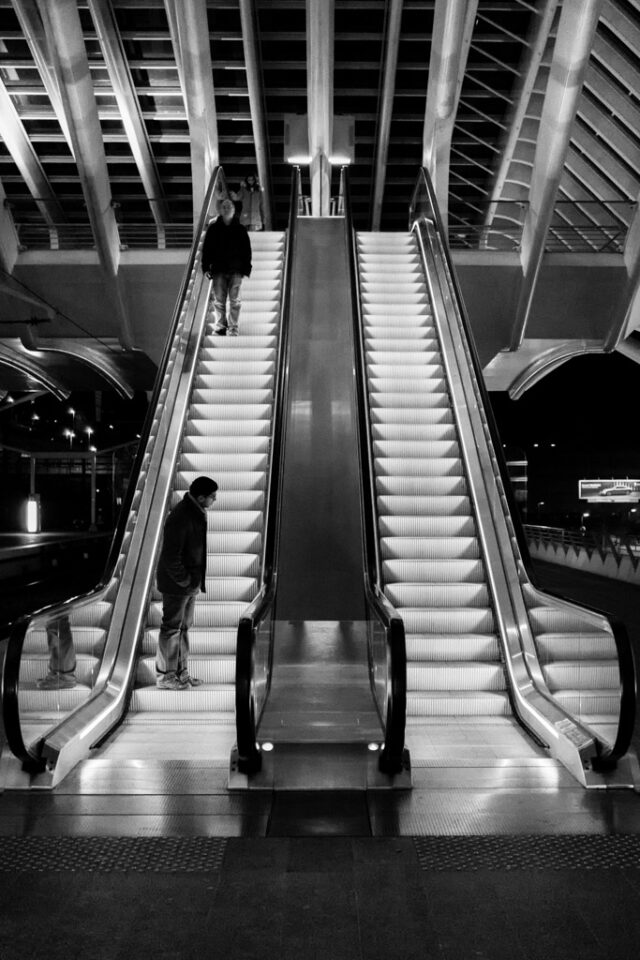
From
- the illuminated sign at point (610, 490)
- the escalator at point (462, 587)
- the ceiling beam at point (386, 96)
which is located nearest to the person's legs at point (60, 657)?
the escalator at point (462, 587)

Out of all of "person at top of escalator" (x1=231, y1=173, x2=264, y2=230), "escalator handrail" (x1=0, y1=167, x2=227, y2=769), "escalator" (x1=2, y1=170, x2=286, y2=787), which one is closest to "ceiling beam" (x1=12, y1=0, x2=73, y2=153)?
"person at top of escalator" (x1=231, y1=173, x2=264, y2=230)

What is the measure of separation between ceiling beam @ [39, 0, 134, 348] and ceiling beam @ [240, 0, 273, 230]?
3789 mm

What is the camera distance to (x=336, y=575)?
9.34 m

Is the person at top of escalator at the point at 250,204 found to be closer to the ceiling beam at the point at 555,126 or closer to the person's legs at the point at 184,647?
the ceiling beam at the point at 555,126

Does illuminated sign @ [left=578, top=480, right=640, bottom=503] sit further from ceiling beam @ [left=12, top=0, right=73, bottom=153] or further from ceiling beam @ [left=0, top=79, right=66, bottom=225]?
ceiling beam @ [left=12, top=0, right=73, bottom=153]

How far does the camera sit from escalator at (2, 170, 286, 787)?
5363mm

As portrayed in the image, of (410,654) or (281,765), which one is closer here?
(281,765)

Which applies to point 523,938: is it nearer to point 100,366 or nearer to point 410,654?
point 410,654

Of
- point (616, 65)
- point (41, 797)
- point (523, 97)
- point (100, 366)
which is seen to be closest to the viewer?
point (41, 797)

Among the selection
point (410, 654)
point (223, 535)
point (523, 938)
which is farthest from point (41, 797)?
point (223, 535)

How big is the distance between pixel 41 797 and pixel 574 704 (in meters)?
3.30

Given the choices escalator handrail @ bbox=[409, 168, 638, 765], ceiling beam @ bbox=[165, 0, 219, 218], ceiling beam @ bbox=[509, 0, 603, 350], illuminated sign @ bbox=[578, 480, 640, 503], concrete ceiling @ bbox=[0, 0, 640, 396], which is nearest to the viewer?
escalator handrail @ bbox=[409, 168, 638, 765]

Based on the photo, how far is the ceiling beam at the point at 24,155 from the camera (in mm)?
20578

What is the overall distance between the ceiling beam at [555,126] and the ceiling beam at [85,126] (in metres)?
8.42
